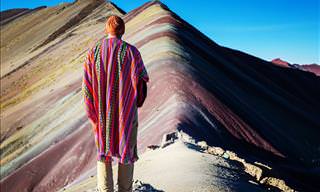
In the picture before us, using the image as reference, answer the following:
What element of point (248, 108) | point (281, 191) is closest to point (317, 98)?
point (248, 108)

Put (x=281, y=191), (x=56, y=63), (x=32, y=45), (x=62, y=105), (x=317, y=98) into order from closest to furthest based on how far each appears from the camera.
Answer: (x=281, y=191) < (x=62, y=105) < (x=317, y=98) < (x=56, y=63) < (x=32, y=45)

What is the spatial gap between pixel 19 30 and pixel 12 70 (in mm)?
37916

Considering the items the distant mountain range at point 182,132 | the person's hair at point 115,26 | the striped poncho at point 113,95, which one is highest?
the person's hair at point 115,26

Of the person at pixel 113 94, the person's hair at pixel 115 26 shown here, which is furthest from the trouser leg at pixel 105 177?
the person's hair at pixel 115 26

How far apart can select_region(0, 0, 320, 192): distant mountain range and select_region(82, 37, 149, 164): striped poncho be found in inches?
57.0

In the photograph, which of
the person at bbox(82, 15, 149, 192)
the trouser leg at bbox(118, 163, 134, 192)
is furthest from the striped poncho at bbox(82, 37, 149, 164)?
the trouser leg at bbox(118, 163, 134, 192)

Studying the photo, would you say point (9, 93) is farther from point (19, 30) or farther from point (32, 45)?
point (19, 30)

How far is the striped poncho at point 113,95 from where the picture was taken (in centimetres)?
514

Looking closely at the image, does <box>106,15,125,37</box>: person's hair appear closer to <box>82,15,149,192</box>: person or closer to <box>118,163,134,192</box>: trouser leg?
<box>82,15,149,192</box>: person

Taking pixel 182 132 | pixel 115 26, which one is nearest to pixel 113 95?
pixel 115 26

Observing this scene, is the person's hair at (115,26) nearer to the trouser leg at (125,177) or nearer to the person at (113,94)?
the person at (113,94)

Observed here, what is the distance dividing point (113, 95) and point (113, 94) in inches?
0.4

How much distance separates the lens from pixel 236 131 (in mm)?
14906

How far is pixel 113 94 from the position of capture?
515 cm
